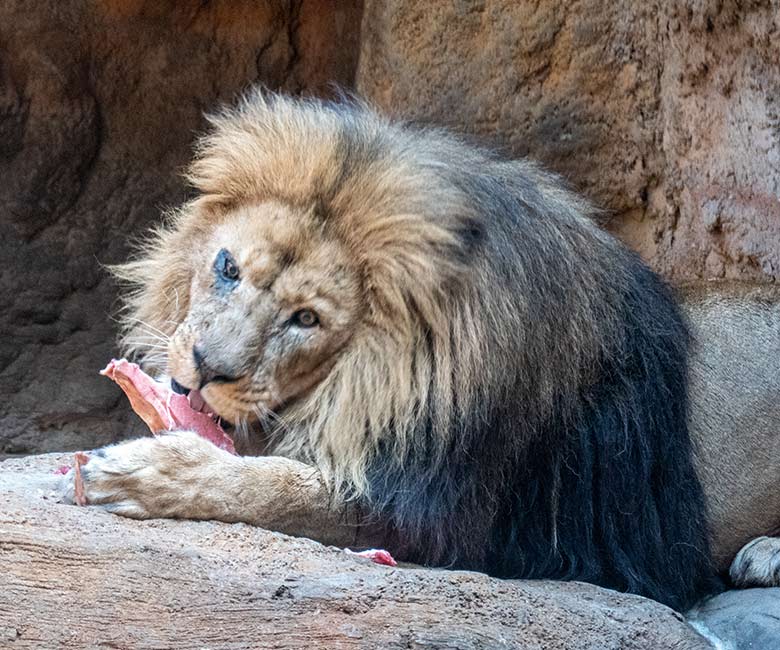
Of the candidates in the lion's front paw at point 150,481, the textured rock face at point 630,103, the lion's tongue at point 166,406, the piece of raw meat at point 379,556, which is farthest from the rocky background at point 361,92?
the lion's front paw at point 150,481

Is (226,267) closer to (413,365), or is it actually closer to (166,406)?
(166,406)

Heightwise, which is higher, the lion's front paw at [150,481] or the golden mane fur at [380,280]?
the golden mane fur at [380,280]

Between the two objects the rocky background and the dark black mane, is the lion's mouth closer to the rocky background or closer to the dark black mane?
the dark black mane

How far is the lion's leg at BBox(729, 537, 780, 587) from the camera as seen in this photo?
4.01 meters

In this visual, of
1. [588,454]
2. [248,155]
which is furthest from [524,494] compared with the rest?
[248,155]

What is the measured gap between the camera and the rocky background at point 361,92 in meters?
4.46

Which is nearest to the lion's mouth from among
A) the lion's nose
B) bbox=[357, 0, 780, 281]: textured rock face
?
the lion's nose

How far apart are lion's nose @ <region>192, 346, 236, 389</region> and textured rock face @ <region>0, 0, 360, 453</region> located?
2345 millimetres

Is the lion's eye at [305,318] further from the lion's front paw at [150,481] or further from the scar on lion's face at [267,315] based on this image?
the lion's front paw at [150,481]

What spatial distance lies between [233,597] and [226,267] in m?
0.96

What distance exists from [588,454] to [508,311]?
44 cm

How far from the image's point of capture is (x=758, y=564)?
406 centimetres

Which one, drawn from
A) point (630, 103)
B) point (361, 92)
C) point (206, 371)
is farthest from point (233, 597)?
point (361, 92)

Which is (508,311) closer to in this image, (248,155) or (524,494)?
(524,494)
